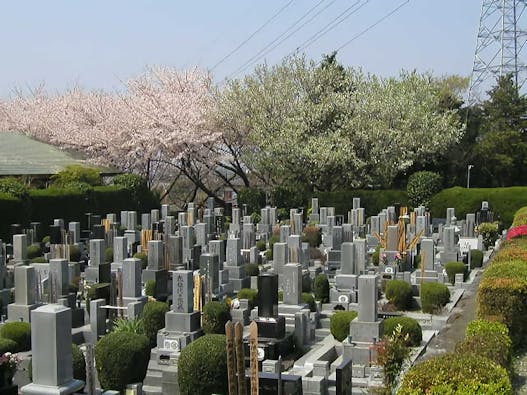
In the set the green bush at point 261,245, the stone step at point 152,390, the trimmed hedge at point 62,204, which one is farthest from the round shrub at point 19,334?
the trimmed hedge at point 62,204

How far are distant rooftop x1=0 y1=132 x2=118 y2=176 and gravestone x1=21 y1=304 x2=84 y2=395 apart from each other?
1008 inches

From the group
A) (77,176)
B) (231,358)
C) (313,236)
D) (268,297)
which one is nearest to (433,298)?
(268,297)

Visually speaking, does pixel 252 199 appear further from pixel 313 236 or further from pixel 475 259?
pixel 475 259

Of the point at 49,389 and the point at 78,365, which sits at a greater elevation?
the point at 49,389

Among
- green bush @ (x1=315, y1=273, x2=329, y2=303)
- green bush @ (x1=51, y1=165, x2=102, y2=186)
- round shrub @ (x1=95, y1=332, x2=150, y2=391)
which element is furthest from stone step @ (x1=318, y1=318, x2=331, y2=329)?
green bush @ (x1=51, y1=165, x2=102, y2=186)

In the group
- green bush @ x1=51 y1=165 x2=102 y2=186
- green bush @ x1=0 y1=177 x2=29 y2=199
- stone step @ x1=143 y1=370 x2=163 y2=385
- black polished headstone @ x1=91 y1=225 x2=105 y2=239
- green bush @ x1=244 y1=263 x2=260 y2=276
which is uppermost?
green bush @ x1=51 y1=165 x2=102 y2=186

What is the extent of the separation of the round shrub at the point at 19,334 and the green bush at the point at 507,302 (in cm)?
848

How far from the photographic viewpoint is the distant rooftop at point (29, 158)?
33281mm

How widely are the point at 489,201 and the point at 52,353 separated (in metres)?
28.2

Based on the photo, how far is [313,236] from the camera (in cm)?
2570

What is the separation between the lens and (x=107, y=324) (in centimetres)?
1439

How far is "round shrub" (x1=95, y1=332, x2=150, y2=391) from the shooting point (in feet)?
36.7

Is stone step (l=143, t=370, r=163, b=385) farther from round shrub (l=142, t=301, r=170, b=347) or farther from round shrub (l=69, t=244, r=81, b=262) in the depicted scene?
round shrub (l=69, t=244, r=81, b=262)

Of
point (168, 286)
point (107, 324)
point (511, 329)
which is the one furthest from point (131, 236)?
point (511, 329)
